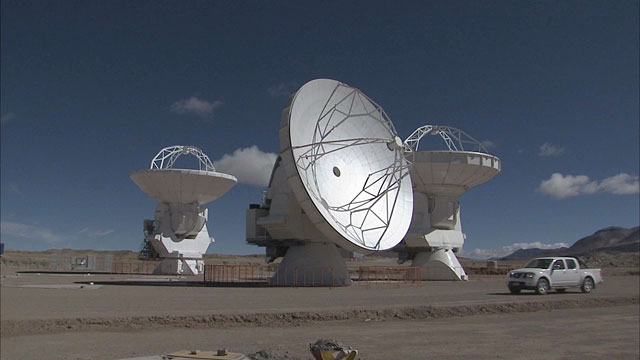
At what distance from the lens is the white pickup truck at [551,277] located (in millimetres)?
26469

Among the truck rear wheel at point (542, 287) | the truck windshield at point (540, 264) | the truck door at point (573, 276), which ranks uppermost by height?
the truck windshield at point (540, 264)

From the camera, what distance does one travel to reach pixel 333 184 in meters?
32.6

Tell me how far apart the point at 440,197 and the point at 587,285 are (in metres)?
18.1

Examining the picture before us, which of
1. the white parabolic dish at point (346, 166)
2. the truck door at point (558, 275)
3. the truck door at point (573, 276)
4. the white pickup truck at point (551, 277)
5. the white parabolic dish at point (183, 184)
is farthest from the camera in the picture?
the white parabolic dish at point (183, 184)

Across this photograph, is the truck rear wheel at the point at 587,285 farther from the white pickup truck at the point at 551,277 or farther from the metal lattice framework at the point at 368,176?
the metal lattice framework at the point at 368,176

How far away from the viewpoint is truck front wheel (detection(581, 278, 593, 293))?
2781 cm

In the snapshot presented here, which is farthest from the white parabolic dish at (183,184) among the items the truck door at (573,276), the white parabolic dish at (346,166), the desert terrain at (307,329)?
the truck door at (573,276)

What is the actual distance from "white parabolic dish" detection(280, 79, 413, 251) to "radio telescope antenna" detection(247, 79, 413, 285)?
0.18ft

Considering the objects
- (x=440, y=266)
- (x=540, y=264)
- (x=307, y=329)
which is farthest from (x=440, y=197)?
(x=307, y=329)

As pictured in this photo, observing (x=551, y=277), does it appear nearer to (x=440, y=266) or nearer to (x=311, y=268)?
(x=311, y=268)

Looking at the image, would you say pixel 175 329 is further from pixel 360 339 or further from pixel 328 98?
pixel 328 98

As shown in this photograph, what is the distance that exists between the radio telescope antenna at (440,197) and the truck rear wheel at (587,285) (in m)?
16.7

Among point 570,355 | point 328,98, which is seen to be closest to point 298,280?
point 328,98

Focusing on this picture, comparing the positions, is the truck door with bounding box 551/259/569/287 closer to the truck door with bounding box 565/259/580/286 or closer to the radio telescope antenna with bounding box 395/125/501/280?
the truck door with bounding box 565/259/580/286
